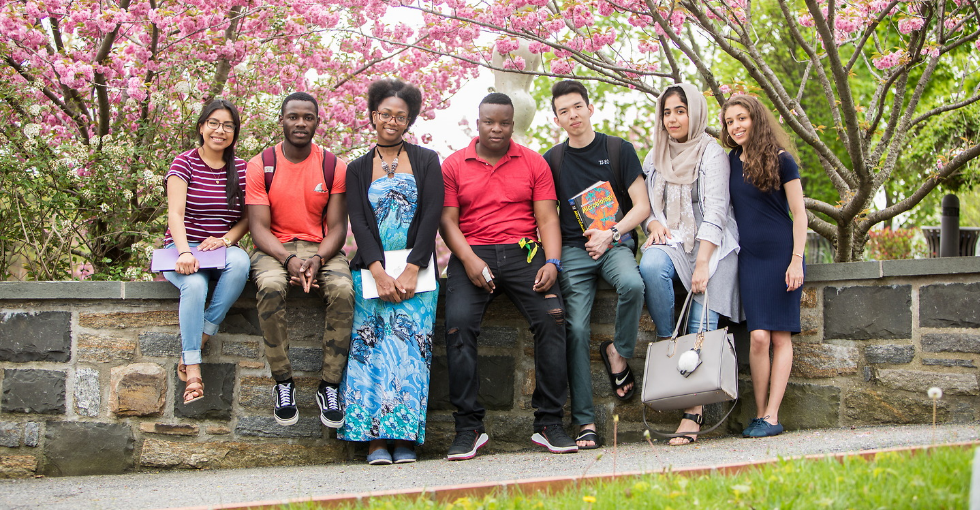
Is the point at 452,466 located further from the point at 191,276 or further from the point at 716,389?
the point at 191,276

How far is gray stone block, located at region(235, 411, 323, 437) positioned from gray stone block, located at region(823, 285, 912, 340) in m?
2.60

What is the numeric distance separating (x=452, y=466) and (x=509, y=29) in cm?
339

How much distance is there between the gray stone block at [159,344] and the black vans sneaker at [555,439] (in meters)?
1.82

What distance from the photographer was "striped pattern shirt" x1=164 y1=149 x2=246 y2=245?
400 centimetres

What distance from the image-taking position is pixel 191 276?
12.4ft

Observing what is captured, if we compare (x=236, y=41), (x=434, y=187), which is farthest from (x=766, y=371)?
(x=236, y=41)

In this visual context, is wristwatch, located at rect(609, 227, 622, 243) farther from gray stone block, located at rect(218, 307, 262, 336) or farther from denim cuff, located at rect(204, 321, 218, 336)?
denim cuff, located at rect(204, 321, 218, 336)

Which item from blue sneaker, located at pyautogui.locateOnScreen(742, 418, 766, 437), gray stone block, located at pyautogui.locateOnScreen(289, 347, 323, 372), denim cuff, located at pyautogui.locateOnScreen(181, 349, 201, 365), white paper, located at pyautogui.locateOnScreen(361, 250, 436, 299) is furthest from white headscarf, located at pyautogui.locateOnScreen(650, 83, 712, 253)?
denim cuff, located at pyautogui.locateOnScreen(181, 349, 201, 365)

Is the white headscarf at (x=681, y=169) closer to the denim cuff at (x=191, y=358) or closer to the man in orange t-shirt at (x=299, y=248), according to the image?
the man in orange t-shirt at (x=299, y=248)

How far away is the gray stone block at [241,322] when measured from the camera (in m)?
4.03

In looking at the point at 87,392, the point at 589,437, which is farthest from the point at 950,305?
the point at 87,392

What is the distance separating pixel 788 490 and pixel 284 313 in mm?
2349

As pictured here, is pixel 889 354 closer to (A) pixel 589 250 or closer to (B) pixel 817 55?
(A) pixel 589 250

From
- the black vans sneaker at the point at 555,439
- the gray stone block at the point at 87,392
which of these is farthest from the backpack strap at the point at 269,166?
the black vans sneaker at the point at 555,439
